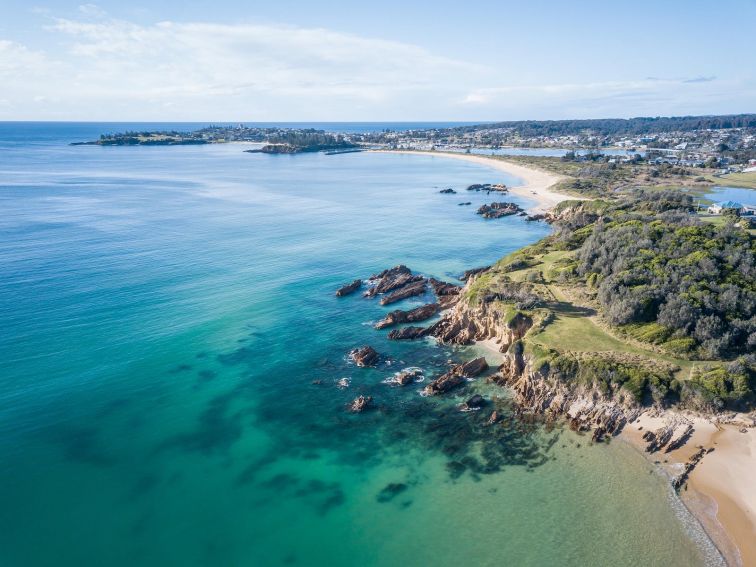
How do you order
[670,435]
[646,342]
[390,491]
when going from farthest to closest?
[646,342]
[670,435]
[390,491]

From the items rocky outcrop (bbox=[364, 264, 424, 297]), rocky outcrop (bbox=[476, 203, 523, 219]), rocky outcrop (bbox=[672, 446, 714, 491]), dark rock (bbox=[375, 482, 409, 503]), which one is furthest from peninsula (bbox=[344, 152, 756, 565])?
rocky outcrop (bbox=[476, 203, 523, 219])

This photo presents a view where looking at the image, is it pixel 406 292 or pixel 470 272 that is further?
pixel 470 272

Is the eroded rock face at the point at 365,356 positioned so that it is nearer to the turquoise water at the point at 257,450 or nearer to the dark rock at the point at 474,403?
the turquoise water at the point at 257,450

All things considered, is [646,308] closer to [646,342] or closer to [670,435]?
[646,342]

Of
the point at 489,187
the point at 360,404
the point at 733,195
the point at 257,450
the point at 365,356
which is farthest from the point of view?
the point at 489,187

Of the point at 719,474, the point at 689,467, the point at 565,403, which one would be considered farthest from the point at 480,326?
the point at 719,474

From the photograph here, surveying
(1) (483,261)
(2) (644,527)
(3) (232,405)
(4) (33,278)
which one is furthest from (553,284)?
(4) (33,278)

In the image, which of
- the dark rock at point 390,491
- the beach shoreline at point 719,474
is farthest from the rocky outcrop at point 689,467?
the dark rock at point 390,491
